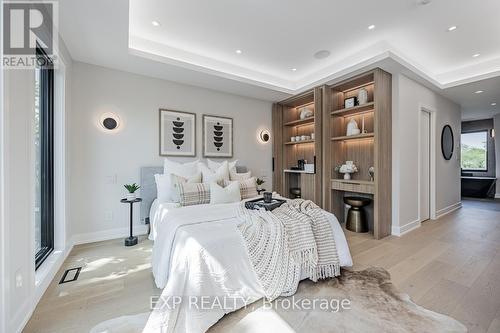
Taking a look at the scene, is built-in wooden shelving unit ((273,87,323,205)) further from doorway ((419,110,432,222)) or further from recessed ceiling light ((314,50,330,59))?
doorway ((419,110,432,222))

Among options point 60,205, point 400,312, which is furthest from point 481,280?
point 60,205

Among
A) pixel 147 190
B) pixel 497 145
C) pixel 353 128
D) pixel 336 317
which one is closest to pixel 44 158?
pixel 147 190

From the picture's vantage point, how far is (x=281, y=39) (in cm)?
307

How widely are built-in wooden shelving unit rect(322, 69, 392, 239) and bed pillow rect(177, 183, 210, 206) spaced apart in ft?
7.15

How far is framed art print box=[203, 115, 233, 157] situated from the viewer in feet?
13.3

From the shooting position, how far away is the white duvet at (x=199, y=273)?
138 cm

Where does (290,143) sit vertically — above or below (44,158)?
above

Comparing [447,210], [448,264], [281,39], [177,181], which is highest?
[281,39]

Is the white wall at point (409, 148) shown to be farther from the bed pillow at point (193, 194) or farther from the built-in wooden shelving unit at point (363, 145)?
the bed pillow at point (193, 194)

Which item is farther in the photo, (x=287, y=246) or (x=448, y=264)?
(x=448, y=264)

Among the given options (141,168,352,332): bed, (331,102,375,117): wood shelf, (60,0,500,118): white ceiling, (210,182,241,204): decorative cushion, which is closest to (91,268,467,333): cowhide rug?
(141,168,352,332): bed

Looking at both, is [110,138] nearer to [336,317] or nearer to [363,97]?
[336,317]

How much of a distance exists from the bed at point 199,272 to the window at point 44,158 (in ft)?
4.63

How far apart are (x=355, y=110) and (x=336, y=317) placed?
3.28 m
